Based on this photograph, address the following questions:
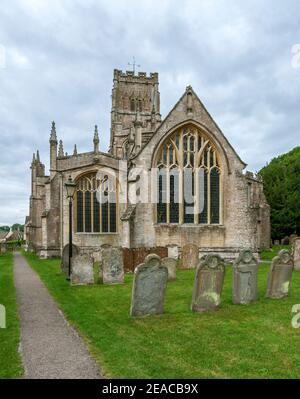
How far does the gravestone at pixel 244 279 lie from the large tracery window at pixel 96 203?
676 inches

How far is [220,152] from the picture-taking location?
73.7 ft

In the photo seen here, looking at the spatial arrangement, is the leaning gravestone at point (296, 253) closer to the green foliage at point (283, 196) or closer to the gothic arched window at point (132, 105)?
the green foliage at point (283, 196)

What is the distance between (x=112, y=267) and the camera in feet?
45.3

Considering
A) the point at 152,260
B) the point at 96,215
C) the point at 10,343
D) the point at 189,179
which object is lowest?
the point at 10,343

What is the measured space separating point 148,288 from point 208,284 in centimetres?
154

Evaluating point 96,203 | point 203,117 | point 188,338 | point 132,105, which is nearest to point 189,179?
point 203,117

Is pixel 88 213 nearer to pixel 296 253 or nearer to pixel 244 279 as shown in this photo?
pixel 296 253

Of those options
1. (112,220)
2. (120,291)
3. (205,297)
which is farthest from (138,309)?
(112,220)

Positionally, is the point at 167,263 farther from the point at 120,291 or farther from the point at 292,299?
the point at 292,299

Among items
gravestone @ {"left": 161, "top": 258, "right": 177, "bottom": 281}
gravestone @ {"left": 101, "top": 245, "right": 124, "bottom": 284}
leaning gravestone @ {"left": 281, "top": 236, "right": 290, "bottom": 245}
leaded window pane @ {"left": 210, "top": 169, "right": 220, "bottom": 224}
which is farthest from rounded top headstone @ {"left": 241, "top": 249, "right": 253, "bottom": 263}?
leaning gravestone @ {"left": 281, "top": 236, "right": 290, "bottom": 245}

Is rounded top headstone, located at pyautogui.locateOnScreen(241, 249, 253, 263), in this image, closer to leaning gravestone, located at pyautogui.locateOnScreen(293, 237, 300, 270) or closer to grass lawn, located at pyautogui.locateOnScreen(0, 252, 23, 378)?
grass lawn, located at pyautogui.locateOnScreen(0, 252, 23, 378)

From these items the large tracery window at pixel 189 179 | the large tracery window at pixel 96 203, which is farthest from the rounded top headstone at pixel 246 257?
the large tracery window at pixel 96 203

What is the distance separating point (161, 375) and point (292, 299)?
22.1ft

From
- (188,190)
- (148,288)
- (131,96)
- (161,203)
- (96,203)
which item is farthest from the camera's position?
(131,96)
